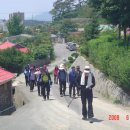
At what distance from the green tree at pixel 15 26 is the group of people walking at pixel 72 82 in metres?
75.9

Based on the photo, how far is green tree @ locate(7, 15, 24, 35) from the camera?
4107 inches

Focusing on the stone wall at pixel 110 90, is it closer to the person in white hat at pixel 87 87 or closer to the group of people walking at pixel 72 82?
the group of people walking at pixel 72 82

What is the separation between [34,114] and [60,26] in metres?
101

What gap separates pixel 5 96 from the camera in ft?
91.8

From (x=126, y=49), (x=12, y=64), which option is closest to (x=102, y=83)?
(x=126, y=49)

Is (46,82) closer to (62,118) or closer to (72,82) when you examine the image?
(72,82)

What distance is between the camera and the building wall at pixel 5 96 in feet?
90.5

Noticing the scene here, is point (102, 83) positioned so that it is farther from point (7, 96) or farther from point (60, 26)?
point (60, 26)

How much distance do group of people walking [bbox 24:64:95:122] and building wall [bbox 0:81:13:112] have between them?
1.31m
